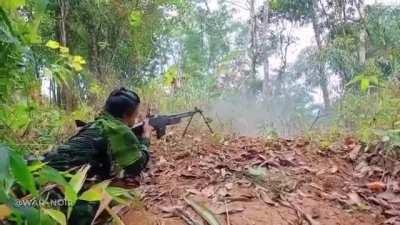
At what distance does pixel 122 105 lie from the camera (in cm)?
308

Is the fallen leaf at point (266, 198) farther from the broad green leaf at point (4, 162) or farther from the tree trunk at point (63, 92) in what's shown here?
the tree trunk at point (63, 92)

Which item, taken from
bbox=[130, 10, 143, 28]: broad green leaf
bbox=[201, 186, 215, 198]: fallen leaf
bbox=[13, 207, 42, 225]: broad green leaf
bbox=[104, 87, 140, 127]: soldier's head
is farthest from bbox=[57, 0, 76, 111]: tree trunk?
bbox=[13, 207, 42, 225]: broad green leaf

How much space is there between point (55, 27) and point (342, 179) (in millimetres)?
5341

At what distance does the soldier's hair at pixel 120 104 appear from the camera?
3.08 metres

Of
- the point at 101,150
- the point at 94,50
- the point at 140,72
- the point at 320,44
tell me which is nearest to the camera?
the point at 101,150

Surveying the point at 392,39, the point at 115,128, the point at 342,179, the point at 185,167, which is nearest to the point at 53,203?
the point at 115,128

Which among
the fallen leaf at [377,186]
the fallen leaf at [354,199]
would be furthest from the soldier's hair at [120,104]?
the fallen leaf at [377,186]

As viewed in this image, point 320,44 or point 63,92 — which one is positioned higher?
point 320,44

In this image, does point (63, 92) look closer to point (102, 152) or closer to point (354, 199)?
point (102, 152)

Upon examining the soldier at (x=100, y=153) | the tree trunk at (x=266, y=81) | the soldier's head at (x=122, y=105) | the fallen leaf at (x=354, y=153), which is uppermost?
the tree trunk at (x=266, y=81)

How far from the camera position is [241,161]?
3.81 metres

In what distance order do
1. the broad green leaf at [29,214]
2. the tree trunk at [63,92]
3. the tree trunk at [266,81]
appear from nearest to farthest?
the broad green leaf at [29,214] → the tree trunk at [63,92] → the tree trunk at [266,81]

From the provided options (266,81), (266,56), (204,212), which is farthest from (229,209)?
(266,56)

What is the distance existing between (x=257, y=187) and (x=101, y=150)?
105 cm
